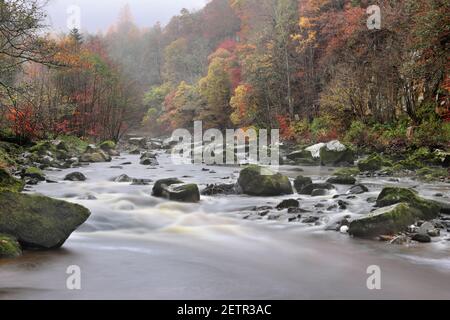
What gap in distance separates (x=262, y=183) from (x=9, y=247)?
22.9ft

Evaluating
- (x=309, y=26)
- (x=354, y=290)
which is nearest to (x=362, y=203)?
(x=354, y=290)

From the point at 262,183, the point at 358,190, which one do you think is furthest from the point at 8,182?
the point at 358,190

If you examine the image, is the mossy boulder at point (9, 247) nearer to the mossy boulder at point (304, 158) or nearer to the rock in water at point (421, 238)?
the rock in water at point (421, 238)

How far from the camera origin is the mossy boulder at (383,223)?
7109mm

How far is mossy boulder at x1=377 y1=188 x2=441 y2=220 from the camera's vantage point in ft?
26.2

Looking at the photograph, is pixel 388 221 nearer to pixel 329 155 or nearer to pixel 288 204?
pixel 288 204

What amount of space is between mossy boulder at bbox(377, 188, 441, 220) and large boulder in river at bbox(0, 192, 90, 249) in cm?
588

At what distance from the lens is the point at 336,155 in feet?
62.8

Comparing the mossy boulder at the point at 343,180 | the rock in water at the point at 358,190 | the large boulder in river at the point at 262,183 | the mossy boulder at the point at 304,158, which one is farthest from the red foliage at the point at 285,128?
the rock in water at the point at 358,190

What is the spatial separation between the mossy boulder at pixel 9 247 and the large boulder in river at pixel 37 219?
0.16 m

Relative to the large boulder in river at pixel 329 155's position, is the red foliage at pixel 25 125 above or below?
above

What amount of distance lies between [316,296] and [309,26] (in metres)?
28.4

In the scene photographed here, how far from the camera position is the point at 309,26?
100ft
